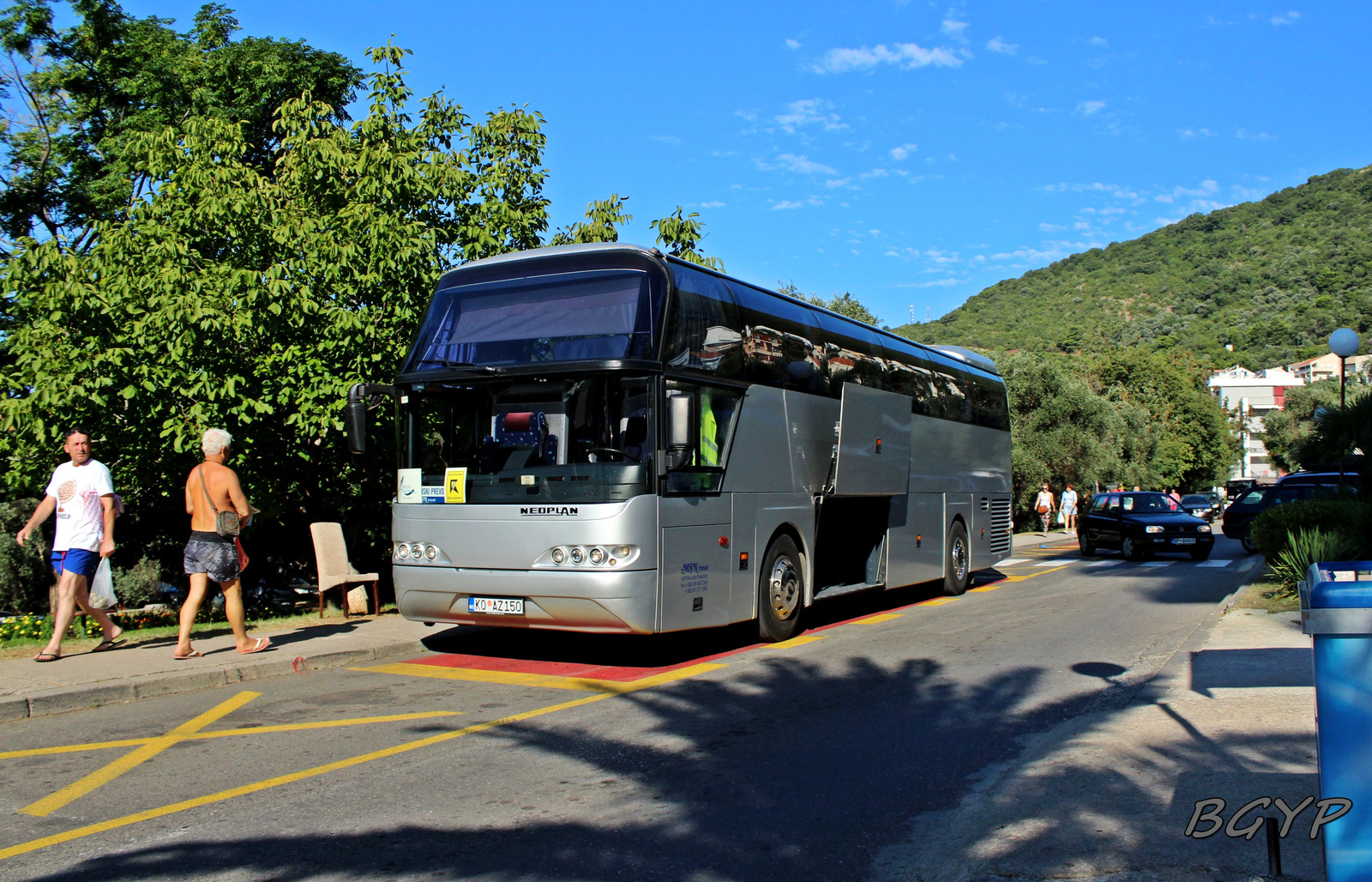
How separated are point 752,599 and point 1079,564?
587 inches

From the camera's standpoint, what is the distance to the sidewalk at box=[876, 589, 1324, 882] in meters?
3.88

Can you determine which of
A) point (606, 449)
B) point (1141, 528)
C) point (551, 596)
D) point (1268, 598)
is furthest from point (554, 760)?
point (1141, 528)

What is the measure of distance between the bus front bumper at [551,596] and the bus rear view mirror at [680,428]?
3.32ft

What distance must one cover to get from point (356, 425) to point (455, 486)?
1.14 meters

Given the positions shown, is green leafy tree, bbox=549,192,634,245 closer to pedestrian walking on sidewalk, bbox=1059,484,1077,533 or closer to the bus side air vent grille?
the bus side air vent grille

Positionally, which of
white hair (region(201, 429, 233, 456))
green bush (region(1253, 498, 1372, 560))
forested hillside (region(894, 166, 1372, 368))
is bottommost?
green bush (region(1253, 498, 1372, 560))

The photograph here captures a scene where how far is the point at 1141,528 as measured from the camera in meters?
23.7

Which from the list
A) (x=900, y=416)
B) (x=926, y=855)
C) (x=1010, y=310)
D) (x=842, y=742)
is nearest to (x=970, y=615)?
(x=900, y=416)

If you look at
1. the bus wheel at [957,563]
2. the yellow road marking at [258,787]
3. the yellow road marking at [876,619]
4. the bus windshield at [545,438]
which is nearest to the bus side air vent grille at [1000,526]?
the bus wheel at [957,563]

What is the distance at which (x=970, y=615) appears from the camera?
1289cm

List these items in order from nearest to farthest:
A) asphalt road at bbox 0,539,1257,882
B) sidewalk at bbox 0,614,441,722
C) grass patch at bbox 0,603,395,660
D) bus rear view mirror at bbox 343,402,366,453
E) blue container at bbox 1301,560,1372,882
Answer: blue container at bbox 1301,560,1372,882
asphalt road at bbox 0,539,1257,882
sidewalk at bbox 0,614,441,722
grass patch at bbox 0,603,395,660
bus rear view mirror at bbox 343,402,366,453

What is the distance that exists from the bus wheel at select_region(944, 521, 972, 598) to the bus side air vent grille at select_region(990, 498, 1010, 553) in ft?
4.93

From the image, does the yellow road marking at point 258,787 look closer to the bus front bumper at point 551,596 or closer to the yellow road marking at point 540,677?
the yellow road marking at point 540,677

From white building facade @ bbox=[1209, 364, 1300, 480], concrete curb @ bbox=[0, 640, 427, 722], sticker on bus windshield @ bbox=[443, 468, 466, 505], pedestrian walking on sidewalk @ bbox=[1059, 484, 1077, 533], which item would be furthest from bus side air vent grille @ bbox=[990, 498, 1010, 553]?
white building facade @ bbox=[1209, 364, 1300, 480]
